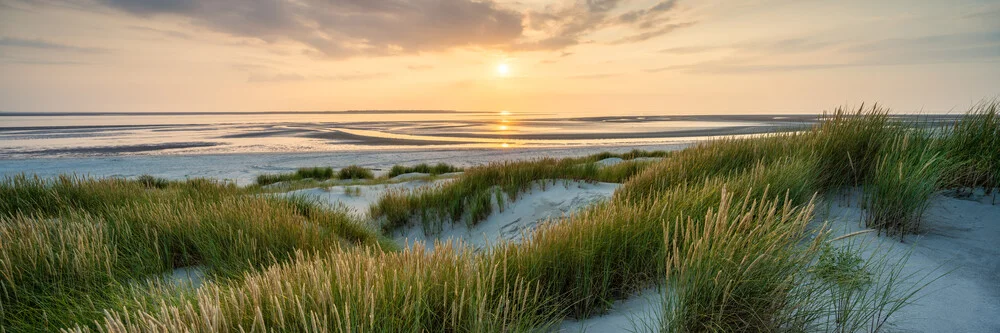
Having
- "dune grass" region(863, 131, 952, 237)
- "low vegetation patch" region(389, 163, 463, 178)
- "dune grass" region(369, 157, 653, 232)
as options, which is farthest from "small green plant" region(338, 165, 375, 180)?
"dune grass" region(863, 131, 952, 237)

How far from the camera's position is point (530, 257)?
258cm

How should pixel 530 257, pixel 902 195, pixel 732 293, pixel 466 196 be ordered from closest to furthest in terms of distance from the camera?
1. pixel 732 293
2. pixel 530 257
3. pixel 902 195
4. pixel 466 196

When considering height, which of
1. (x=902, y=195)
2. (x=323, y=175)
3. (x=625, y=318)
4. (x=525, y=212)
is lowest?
(x=323, y=175)

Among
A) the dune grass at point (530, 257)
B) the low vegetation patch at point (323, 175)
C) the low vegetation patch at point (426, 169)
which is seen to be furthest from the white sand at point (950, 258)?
the low vegetation patch at point (323, 175)

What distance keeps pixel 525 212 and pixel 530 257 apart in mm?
4728

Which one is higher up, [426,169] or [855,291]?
[855,291]

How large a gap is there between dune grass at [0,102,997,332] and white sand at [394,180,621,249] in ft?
5.94

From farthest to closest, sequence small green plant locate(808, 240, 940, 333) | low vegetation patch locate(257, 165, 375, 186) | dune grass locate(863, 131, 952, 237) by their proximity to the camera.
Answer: low vegetation patch locate(257, 165, 375, 186)
dune grass locate(863, 131, 952, 237)
small green plant locate(808, 240, 940, 333)

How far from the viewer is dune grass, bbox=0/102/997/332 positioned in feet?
6.17

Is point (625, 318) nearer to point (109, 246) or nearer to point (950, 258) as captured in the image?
point (950, 258)

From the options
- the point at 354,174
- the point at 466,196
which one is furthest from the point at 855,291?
the point at 354,174

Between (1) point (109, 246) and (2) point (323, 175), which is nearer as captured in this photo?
(1) point (109, 246)

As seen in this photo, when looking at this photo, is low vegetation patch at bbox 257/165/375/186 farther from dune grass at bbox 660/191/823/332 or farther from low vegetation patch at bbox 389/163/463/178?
dune grass at bbox 660/191/823/332

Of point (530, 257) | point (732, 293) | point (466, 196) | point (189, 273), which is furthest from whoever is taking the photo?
point (466, 196)
